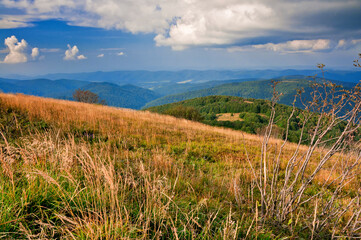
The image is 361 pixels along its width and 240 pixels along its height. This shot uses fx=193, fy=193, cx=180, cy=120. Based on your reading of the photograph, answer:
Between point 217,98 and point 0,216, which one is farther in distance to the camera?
point 217,98

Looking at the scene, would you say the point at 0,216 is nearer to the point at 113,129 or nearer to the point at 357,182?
the point at 113,129

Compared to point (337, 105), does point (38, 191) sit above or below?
A: below

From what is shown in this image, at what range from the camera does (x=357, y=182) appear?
5.50m

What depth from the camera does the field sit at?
2.14 meters

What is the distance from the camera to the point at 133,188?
281 centimetres

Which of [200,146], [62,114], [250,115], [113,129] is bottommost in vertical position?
[250,115]

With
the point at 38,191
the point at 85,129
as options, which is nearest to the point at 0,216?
the point at 38,191

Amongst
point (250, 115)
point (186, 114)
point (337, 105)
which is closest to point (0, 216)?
point (337, 105)

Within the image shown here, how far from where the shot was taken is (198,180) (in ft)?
13.5

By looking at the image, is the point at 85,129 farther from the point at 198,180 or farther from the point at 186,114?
the point at 186,114

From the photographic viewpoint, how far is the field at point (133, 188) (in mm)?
2141

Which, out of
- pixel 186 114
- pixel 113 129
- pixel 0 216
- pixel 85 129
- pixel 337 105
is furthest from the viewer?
pixel 186 114

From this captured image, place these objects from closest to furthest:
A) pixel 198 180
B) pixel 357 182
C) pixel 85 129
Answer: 1. pixel 198 180
2. pixel 357 182
3. pixel 85 129

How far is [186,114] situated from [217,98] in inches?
4358
